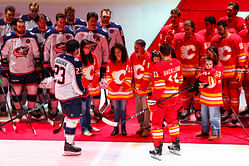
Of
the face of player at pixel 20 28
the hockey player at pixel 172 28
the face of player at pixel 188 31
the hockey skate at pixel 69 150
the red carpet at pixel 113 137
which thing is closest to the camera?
the hockey skate at pixel 69 150

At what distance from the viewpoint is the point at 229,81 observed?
185 inches

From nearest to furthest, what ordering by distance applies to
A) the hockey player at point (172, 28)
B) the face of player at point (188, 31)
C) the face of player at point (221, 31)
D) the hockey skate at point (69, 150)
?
the hockey skate at point (69, 150) → the face of player at point (221, 31) → the face of player at point (188, 31) → the hockey player at point (172, 28)

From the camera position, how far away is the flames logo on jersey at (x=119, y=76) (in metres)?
4.16

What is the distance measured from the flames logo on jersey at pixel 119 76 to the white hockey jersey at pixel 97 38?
824mm

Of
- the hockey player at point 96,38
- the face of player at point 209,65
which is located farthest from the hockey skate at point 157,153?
the hockey player at point 96,38

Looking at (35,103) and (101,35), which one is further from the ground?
(101,35)

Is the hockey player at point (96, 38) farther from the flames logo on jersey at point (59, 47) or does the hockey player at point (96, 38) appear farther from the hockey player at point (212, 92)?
the hockey player at point (212, 92)

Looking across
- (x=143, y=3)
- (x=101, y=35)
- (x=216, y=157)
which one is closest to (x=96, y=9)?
(x=143, y=3)

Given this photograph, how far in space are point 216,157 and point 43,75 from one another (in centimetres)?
287

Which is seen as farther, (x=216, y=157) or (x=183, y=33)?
(x=183, y=33)

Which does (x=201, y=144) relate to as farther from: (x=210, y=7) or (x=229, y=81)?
(x=210, y=7)

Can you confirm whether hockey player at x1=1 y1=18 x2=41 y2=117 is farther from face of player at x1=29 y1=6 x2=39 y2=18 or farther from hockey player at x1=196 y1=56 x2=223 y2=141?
hockey player at x1=196 y1=56 x2=223 y2=141

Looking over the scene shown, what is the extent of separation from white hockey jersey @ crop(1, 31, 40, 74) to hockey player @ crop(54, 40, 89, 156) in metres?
1.43

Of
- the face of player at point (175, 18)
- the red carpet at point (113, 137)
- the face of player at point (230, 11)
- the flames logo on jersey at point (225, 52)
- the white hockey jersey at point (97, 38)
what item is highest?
the face of player at point (230, 11)
